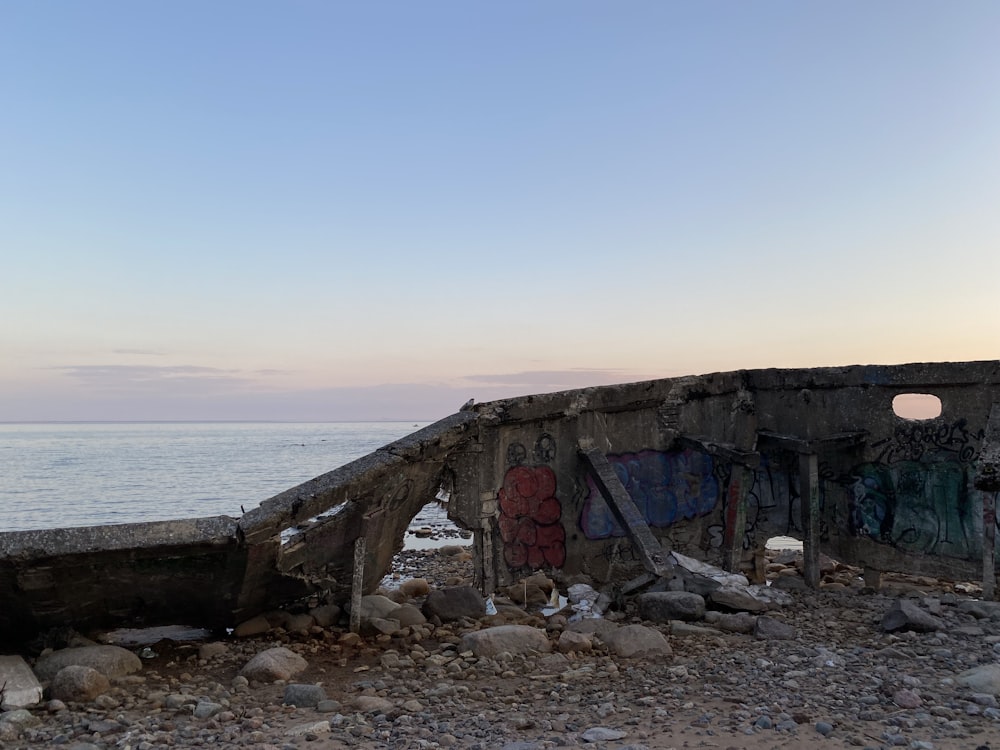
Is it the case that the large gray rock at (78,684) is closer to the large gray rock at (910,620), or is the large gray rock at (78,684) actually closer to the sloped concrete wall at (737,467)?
the sloped concrete wall at (737,467)

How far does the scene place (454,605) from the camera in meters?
7.21

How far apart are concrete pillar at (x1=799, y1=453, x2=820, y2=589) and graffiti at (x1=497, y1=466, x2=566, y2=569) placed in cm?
298

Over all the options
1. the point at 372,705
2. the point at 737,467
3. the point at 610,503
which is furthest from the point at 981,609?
the point at 372,705

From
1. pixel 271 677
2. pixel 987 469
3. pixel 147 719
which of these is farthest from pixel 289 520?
pixel 987 469

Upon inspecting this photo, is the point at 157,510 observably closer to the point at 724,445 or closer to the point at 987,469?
the point at 724,445

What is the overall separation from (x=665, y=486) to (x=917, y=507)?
287cm

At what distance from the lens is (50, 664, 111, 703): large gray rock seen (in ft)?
16.2

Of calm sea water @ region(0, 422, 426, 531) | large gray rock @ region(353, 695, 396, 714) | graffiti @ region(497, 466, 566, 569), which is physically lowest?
calm sea water @ region(0, 422, 426, 531)

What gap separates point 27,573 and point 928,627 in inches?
285

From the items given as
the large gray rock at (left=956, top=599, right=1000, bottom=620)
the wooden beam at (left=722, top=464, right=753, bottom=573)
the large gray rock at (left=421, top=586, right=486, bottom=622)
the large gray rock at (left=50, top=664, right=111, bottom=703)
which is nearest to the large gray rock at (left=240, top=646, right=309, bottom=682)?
the large gray rock at (left=50, top=664, right=111, bottom=703)

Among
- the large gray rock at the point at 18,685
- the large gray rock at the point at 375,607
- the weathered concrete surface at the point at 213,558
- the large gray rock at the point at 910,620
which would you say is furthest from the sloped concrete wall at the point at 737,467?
the large gray rock at the point at 18,685

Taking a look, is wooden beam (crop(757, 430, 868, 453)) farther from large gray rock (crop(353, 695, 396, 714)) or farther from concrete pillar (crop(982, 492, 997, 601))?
large gray rock (crop(353, 695, 396, 714))

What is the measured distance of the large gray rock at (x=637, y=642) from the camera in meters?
5.79

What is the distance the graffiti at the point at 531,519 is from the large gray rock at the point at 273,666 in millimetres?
2980
